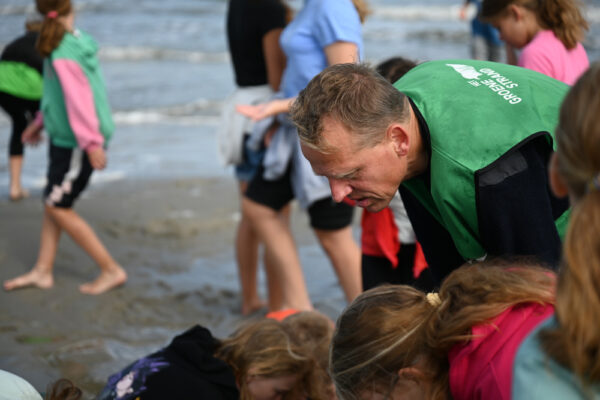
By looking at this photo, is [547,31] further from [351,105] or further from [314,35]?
[351,105]

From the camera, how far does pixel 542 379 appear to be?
1.22 m

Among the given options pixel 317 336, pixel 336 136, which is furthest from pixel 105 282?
pixel 336 136

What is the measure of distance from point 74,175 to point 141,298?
32.3 inches

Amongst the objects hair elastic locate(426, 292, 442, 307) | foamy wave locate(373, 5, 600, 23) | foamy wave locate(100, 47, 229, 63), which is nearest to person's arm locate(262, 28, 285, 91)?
hair elastic locate(426, 292, 442, 307)

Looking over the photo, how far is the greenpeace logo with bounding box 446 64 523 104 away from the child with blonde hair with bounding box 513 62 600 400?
761 mm

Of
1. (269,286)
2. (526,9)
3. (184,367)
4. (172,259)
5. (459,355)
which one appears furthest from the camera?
(172,259)

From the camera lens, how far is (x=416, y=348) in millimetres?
1774

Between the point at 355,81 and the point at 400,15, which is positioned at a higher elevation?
the point at 355,81

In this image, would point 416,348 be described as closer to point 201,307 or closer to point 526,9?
point 526,9

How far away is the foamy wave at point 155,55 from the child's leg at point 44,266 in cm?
932

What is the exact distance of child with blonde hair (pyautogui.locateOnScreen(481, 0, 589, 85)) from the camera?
10.3 feet

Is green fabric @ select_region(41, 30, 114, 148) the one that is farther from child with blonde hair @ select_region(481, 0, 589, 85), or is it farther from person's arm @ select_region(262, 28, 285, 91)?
child with blonde hair @ select_region(481, 0, 589, 85)

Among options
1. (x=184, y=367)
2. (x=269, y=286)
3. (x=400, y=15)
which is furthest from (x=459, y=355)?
(x=400, y=15)

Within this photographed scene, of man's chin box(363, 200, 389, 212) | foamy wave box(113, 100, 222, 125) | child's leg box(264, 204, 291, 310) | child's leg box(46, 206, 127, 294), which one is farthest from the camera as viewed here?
foamy wave box(113, 100, 222, 125)
